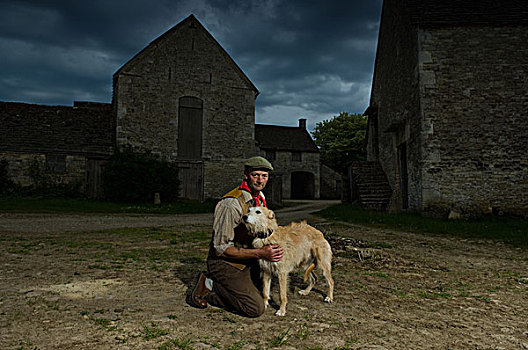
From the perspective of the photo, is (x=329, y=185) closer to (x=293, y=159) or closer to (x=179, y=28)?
(x=293, y=159)

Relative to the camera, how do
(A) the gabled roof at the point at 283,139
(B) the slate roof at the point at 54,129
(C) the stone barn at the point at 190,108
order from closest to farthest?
(C) the stone barn at the point at 190,108 → (B) the slate roof at the point at 54,129 → (A) the gabled roof at the point at 283,139

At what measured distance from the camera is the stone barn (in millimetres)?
20953

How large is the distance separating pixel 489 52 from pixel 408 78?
9.91ft

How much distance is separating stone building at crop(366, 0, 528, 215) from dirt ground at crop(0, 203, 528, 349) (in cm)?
604

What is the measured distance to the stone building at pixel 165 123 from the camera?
68.3 ft

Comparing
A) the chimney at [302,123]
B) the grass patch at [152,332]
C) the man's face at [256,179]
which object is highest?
the chimney at [302,123]

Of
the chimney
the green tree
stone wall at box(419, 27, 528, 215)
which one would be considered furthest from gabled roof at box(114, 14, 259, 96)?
the green tree

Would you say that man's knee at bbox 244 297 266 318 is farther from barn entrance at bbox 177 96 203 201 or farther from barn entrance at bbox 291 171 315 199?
barn entrance at bbox 291 171 315 199

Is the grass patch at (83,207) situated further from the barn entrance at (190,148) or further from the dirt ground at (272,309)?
the dirt ground at (272,309)

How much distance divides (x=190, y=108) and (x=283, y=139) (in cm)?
1953

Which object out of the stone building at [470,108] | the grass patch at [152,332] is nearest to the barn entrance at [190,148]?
the stone building at [470,108]

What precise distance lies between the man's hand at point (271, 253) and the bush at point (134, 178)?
17.5 meters

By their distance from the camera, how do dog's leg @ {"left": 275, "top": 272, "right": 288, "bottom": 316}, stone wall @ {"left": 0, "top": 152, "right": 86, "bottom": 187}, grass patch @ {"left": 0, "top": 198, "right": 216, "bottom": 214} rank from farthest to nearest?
stone wall @ {"left": 0, "top": 152, "right": 86, "bottom": 187}, grass patch @ {"left": 0, "top": 198, "right": 216, "bottom": 214}, dog's leg @ {"left": 275, "top": 272, "right": 288, "bottom": 316}

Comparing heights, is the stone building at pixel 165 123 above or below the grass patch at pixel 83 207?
above
